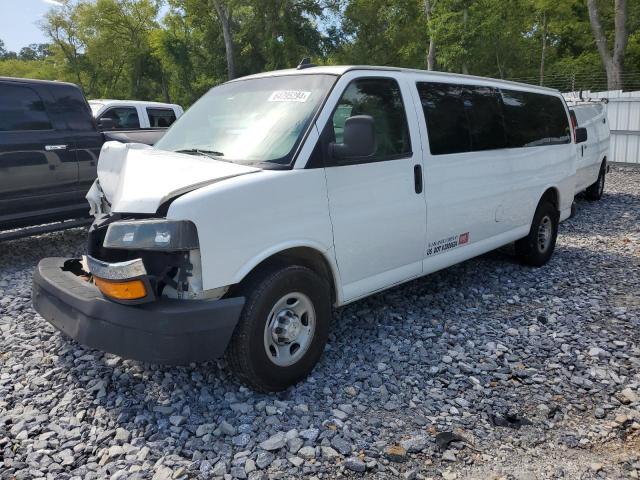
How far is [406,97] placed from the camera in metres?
4.31

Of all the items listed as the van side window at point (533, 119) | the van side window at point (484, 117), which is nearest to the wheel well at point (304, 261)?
the van side window at point (484, 117)

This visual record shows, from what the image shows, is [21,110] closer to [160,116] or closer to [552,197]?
[160,116]

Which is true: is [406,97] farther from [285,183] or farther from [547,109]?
[547,109]

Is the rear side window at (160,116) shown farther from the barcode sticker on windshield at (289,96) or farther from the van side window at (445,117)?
the barcode sticker on windshield at (289,96)

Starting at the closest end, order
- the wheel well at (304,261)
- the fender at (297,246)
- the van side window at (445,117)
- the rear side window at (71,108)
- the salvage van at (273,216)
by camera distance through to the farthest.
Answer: the salvage van at (273,216) → the fender at (297,246) → the wheel well at (304,261) → the van side window at (445,117) → the rear side window at (71,108)

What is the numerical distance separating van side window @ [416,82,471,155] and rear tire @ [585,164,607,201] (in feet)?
24.6

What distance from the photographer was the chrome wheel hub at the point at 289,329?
3.41m

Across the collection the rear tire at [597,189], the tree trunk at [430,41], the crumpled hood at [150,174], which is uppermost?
the tree trunk at [430,41]

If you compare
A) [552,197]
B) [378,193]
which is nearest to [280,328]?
[378,193]

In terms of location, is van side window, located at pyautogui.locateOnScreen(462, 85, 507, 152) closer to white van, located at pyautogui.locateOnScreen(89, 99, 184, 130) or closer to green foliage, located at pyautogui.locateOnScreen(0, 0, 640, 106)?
white van, located at pyautogui.locateOnScreen(89, 99, 184, 130)

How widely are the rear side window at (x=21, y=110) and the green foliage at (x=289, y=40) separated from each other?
1057 inches

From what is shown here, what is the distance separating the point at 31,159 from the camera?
6.62 metres

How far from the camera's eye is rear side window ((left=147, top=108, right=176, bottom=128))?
12.3 meters

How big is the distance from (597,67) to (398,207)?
1601 inches
